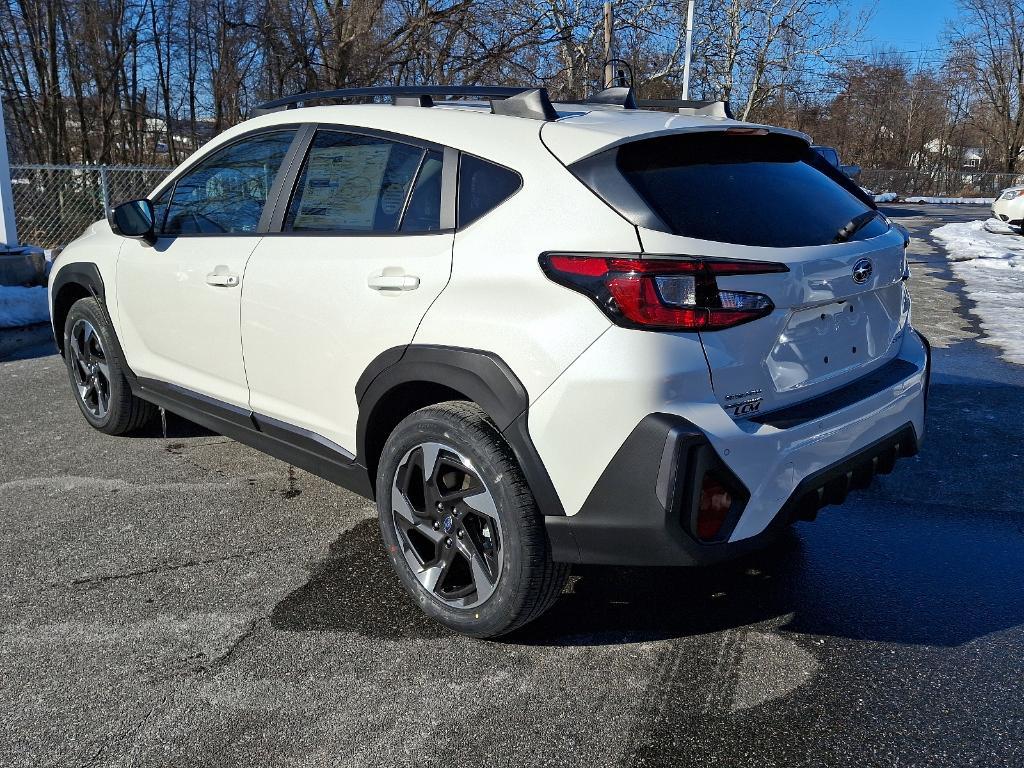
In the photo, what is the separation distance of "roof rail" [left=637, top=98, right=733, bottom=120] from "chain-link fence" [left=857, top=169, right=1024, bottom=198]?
2042 inches

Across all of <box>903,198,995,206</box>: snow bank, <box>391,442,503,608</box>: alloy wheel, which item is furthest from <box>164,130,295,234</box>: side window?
<box>903,198,995,206</box>: snow bank

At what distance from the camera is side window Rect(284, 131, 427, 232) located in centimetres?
312

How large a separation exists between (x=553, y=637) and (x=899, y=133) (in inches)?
2516

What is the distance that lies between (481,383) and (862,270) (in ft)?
4.32

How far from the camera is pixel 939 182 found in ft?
177

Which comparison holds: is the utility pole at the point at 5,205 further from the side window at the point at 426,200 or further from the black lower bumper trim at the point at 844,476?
the black lower bumper trim at the point at 844,476

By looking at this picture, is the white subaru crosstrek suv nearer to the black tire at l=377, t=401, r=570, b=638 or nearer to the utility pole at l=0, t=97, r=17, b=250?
the black tire at l=377, t=401, r=570, b=638

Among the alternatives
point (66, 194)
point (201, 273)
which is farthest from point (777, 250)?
point (66, 194)

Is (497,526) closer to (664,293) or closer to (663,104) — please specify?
(664,293)

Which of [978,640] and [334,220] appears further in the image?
[334,220]

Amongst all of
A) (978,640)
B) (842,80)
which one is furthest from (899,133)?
(978,640)

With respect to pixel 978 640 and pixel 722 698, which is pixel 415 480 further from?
pixel 978 640

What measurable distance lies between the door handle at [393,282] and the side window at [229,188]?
3.03 feet

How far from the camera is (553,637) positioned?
9.67 ft
